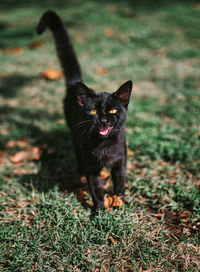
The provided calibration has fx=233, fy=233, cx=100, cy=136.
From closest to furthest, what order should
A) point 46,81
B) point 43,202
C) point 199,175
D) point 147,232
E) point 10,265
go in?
point 10,265 < point 147,232 < point 43,202 < point 199,175 < point 46,81

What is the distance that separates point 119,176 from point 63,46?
1925 millimetres

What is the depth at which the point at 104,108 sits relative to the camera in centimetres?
206

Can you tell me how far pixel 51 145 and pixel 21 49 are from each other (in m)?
5.06

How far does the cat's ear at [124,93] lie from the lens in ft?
6.78

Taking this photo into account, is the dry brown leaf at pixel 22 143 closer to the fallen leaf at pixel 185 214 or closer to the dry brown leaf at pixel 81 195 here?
the dry brown leaf at pixel 81 195

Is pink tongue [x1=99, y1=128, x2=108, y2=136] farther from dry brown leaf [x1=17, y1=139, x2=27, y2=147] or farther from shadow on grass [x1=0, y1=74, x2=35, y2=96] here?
shadow on grass [x1=0, y1=74, x2=35, y2=96]

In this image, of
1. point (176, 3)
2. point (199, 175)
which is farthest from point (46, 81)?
point (176, 3)

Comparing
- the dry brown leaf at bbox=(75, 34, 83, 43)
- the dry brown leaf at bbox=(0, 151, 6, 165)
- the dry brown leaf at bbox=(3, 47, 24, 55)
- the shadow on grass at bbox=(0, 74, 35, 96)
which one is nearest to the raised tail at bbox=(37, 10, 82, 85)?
the dry brown leaf at bbox=(0, 151, 6, 165)

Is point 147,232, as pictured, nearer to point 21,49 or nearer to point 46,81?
point 46,81

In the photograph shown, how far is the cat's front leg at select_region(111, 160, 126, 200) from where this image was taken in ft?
7.66

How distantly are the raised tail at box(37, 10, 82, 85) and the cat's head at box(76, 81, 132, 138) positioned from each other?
1.02 m

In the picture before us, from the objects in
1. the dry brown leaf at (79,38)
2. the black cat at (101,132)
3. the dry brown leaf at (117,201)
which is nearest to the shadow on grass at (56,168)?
the dry brown leaf at (117,201)

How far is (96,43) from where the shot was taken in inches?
295

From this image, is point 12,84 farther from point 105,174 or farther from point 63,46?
point 105,174
